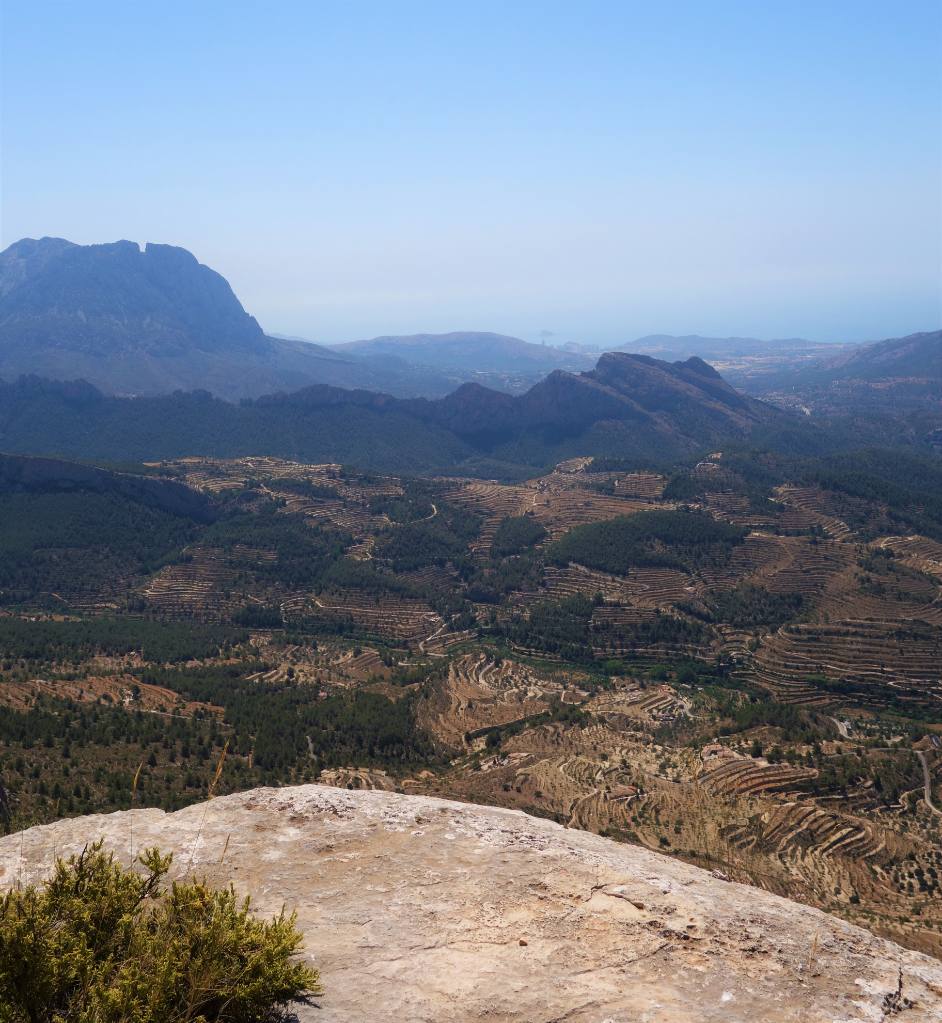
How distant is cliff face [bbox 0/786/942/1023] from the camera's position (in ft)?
45.0

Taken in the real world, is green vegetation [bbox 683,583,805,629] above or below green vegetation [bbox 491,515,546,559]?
below

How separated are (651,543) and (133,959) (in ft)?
365

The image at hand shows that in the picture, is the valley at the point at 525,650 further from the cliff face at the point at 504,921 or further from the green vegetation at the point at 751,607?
the cliff face at the point at 504,921

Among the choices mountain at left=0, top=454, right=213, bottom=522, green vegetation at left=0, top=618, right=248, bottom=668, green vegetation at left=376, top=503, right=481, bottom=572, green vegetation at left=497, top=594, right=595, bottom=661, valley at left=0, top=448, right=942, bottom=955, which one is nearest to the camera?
valley at left=0, top=448, right=942, bottom=955

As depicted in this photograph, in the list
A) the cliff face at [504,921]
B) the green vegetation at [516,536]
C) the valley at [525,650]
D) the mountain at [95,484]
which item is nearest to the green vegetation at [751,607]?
the valley at [525,650]

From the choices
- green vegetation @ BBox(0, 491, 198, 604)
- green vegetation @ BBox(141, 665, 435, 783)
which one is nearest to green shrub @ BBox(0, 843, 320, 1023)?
green vegetation @ BBox(141, 665, 435, 783)

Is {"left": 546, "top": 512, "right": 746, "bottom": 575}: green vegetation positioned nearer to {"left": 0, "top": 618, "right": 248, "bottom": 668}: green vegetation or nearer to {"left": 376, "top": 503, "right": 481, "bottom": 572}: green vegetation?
{"left": 376, "top": 503, "right": 481, "bottom": 572}: green vegetation

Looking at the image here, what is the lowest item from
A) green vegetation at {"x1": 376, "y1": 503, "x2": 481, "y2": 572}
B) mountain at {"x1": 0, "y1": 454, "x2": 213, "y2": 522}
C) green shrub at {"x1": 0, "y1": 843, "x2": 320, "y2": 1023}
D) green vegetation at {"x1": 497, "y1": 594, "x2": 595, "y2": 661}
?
green vegetation at {"x1": 497, "y1": 594, "x2": 595, "y2": 661}

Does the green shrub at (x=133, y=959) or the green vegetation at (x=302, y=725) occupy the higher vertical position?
the green shrub at (x=133, y=959)

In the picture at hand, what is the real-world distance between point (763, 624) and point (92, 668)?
81.3m

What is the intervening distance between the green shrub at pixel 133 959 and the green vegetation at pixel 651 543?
103326mm

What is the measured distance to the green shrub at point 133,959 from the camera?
10.9 meters

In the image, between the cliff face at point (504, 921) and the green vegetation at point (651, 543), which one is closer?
the cliff face at point (504, 921)

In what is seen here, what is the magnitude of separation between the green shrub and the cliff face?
2094mm
